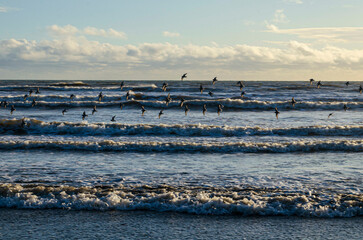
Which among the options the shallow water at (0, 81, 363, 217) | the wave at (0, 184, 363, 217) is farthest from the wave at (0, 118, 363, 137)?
the wave at (0, 184, 363, 217)

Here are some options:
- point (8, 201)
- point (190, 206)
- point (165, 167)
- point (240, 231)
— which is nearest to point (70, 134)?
→ point (165, 167)

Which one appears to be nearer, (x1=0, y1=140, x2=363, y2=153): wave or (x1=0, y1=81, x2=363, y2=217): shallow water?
(x1=0, y1=81, x2=363, y2=217): shallow water

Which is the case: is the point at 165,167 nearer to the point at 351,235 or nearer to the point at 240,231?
the point at 240,231

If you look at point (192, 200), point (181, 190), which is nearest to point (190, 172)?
point (181, 190)

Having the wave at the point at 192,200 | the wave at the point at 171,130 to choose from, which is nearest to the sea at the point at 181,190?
the wave at the point at 192,200

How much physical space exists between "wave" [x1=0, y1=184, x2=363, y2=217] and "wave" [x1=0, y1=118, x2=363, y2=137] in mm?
13720

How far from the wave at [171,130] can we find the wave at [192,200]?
13.7 metres

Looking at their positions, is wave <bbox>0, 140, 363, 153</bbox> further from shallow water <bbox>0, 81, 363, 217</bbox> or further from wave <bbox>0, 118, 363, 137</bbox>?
wave <bbox>0, 118, 363, 137</bbox>

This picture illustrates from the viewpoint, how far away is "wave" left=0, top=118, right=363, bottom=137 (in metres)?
24.3

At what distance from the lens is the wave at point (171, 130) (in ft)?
79.7

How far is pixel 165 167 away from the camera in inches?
567

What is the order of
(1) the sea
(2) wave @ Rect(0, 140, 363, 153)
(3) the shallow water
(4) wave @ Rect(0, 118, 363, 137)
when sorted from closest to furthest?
1. (1) the sea
2. (3) the shallow water
3. (2) wave @ Rect(0, 140, 363, 153)
4. (4) wave @ Rect(0, 118, 363, 137)

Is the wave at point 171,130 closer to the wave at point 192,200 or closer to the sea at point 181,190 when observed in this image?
the sea at point 181,190

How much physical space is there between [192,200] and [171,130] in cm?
1540
